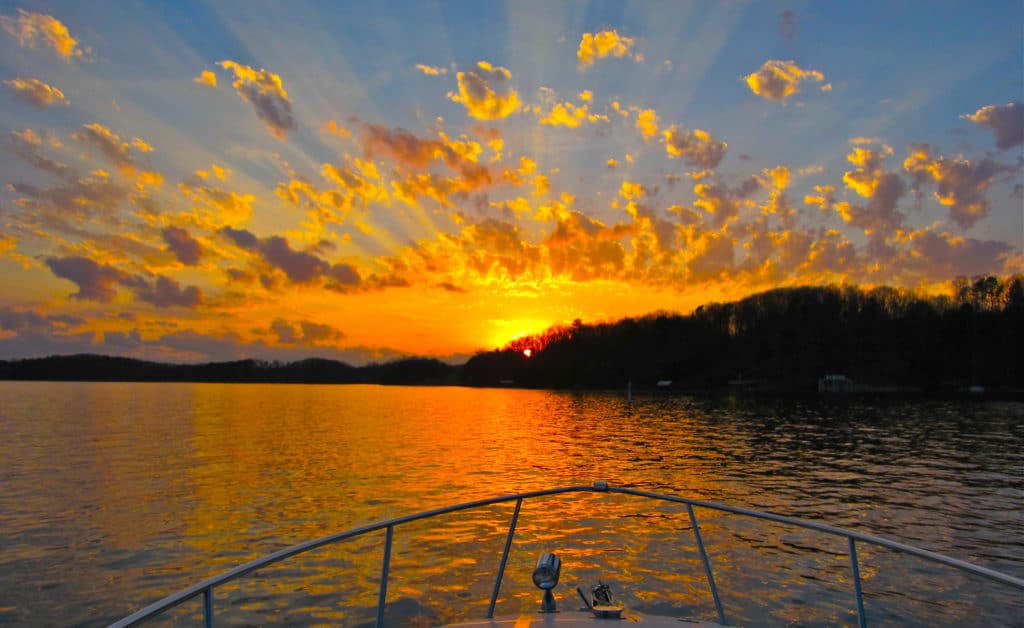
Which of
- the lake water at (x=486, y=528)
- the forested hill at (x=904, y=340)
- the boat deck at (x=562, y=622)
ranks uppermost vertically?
the forested hill at (x=904, y=340)

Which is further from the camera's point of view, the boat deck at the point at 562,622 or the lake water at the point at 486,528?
the lake water at the point at 486,528

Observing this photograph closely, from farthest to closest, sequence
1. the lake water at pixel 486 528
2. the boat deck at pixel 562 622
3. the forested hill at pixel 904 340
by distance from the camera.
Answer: the forested hill at pixel 904 340, the lake water at pixel 486 528, the boat deck at pixel 562 622

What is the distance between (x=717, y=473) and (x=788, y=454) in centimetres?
1186

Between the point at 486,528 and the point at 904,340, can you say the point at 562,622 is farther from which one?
the point at 904,340

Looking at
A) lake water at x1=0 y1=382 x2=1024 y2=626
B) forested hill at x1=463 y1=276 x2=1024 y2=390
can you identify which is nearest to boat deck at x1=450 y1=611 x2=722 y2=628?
lake water at x1=0 y1=382 x2=1024 y2=626

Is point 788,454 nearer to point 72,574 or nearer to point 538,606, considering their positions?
point 538,606

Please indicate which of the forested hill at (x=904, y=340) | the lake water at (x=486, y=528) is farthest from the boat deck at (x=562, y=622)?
the forested hill at (x=904, y=340)

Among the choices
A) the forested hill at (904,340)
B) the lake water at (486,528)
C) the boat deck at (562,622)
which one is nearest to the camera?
the boat deck at (562,622)

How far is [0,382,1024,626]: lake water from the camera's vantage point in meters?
13.1

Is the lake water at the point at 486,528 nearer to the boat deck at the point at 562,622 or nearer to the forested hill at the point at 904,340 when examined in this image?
the boat deck at the point at 562,622

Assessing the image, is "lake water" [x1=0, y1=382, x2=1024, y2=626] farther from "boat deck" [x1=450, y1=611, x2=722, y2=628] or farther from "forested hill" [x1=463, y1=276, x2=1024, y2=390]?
"forested hill" [x1=463, y1=276, x2=1024, y2=390]

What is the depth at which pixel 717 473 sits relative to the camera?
32219mm

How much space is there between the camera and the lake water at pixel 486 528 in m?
13.1

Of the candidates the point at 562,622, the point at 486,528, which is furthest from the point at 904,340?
the point at 562,622
